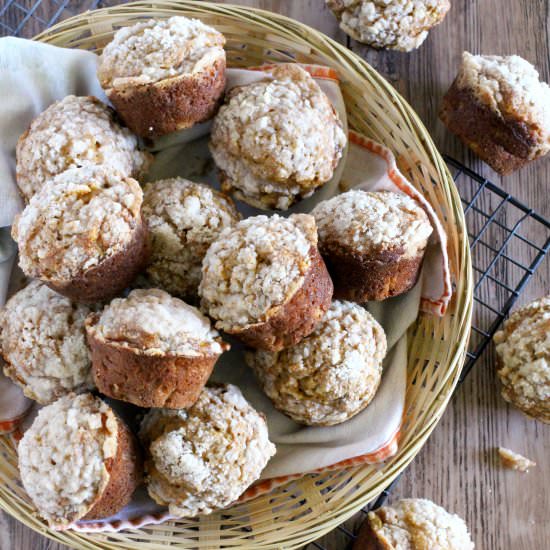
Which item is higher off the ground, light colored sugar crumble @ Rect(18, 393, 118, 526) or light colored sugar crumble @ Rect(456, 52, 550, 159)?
light colored sugar crumble @ Rect(456, 52, 550, 159)

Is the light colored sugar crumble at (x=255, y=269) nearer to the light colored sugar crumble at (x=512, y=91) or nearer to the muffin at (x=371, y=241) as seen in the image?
the muffin at (x=371, y=241)

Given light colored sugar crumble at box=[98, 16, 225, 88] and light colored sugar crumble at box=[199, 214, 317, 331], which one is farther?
light colored sugar crumble at box=[98, 16, 225, 88]

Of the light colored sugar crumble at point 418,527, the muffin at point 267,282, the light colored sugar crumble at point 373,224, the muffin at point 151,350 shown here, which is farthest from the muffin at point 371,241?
the light colored sugar crumble at point 418,527

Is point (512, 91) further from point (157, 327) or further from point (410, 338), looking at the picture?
point (157, 327)

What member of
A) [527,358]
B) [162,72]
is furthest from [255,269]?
[527,358]

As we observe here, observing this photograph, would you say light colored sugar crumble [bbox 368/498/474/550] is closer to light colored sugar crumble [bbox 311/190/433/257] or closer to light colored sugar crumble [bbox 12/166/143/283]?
light colored sugar crumble [bbox 311/190/433/257]

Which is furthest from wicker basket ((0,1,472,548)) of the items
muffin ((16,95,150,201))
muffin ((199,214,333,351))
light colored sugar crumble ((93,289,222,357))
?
light colored sugar crumble ((93,289,222,357))

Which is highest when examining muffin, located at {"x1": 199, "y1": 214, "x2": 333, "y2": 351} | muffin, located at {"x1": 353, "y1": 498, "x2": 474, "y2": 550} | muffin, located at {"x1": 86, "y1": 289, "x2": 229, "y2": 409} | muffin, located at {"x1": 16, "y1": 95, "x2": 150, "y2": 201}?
muffin, located at {"x1": 16, "y1": 95, "x2": 150, "y2": 201}
